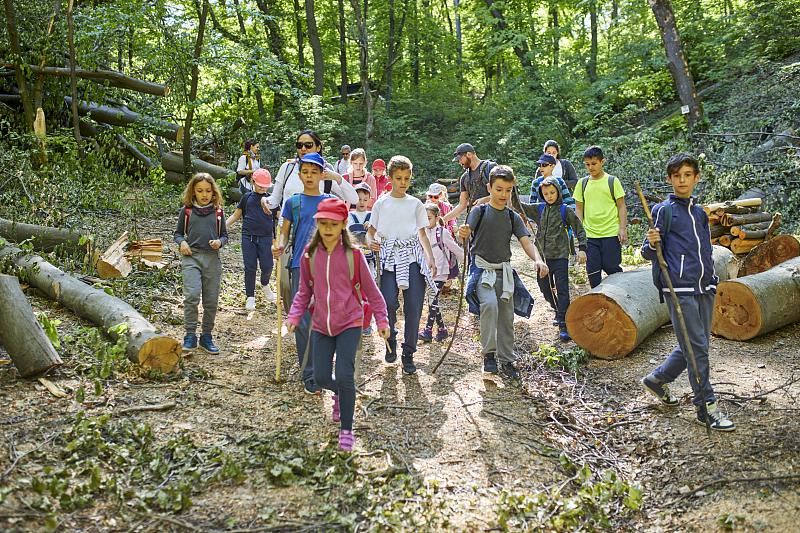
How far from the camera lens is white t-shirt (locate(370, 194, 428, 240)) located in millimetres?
5137

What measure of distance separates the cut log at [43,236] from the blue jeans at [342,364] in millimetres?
4717

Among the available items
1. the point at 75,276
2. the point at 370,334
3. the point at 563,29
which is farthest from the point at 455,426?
the point at 563,29

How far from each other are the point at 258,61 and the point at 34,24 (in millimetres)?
4510

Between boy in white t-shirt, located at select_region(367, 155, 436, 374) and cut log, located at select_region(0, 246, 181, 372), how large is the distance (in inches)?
80.6

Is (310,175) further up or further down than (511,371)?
further up

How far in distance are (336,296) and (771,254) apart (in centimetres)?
653

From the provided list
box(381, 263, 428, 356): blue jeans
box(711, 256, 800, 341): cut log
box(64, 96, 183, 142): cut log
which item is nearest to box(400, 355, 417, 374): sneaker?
box(381, 263, 428, 356): blue jeans

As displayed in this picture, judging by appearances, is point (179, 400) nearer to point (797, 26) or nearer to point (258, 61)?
point (258, 61)

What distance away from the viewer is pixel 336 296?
371 centimetres

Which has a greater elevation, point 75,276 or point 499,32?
point 499,32

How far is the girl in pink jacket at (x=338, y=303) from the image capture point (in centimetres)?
369

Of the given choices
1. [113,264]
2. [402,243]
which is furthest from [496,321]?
[113,264]

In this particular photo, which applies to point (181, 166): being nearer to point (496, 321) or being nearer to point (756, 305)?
point (496, 321)

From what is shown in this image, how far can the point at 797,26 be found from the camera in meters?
14.0
